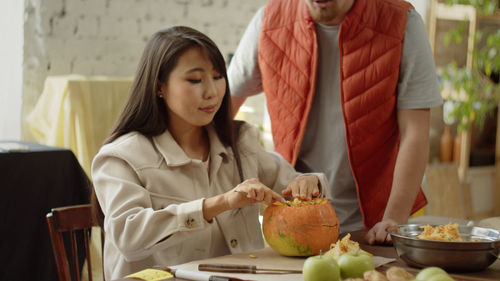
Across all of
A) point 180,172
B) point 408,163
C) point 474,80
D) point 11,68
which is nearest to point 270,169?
point 180,172

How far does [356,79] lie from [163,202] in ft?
2.40

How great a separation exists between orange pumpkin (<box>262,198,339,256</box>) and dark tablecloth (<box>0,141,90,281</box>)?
1.61 metres

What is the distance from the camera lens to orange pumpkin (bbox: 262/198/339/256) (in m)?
1.41

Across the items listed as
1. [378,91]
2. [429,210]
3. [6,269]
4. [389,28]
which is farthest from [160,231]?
[429,210]

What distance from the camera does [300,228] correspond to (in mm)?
1413

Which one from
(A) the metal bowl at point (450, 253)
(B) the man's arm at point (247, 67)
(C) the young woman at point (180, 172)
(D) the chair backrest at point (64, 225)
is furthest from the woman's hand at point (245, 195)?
(B) the man's arm at point (247, 67)

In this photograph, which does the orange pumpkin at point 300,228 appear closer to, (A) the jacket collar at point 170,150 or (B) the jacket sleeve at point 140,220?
(B) the jacket sleeve at point 140,220

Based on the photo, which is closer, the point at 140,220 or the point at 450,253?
the point at 450,253

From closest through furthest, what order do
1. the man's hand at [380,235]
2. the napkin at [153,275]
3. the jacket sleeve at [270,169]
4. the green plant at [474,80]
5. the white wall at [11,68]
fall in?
1. the napkin at [153,275]
2. the man's hand at [380,235]
3. the jacket sleeve at [270,169]
4. the white wall at [11,68]
5. the green plant at [474,80]

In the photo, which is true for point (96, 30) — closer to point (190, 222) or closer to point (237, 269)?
point (190, 222)

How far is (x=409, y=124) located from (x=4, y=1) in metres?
2.58

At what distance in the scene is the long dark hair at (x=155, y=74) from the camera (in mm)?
1635

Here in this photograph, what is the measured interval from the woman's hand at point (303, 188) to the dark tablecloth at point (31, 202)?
1.53 m

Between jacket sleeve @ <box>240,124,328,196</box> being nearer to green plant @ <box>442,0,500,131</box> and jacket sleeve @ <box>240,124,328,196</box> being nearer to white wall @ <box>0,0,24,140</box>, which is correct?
white wall @ <box>0,0,24,140</box>
